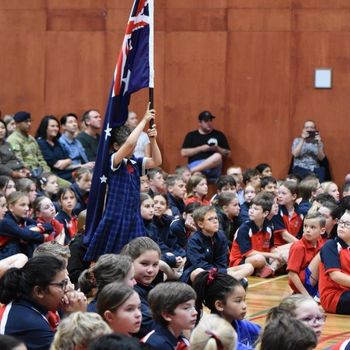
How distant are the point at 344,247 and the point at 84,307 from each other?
331cm

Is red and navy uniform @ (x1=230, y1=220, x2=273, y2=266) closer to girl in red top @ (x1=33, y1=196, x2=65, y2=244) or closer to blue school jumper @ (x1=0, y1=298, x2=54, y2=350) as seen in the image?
girl in red top @ (x1=33, y1=196, x2=65, y2=244)

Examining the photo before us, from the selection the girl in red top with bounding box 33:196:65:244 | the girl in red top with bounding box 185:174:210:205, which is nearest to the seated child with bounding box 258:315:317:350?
the girl in red top with bounding box 33:196:65:244

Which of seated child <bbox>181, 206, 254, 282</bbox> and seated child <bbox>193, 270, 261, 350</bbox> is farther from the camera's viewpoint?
seated child <bbox>181, 206, 254, 282</bbox>

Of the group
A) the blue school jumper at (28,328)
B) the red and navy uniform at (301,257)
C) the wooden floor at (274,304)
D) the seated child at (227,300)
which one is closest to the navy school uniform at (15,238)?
the wooden floor at (274,304)

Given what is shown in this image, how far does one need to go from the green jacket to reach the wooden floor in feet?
13.8

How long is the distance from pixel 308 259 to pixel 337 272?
0.85 meters

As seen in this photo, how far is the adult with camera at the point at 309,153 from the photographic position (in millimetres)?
15344

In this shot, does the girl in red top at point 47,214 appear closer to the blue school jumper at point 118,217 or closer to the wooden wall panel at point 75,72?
the blue school jumper at point 118,217

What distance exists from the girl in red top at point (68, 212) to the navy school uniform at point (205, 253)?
6.20ft

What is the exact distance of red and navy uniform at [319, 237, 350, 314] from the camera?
28.6ft

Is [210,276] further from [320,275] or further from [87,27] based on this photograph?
[87,27]

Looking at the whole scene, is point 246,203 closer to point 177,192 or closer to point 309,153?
point 177,192

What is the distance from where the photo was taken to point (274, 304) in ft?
30.7

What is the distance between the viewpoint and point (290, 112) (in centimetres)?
1592
